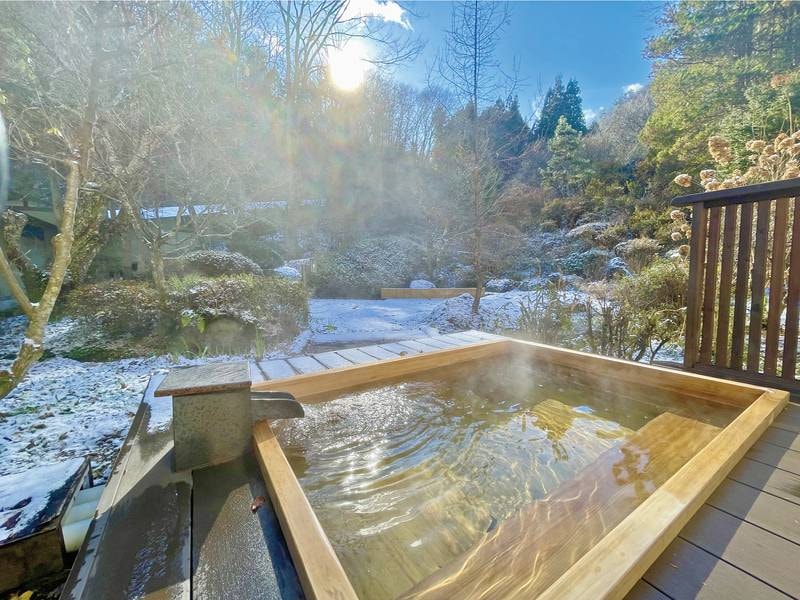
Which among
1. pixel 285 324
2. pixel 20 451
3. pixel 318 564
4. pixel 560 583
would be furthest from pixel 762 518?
pixel 285 324

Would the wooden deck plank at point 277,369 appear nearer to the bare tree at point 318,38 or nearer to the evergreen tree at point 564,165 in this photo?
the bare tree at point 318,38

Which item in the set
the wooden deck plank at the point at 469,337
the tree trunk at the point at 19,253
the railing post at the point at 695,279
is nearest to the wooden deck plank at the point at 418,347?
the wooden deck plank at the point at 469,337

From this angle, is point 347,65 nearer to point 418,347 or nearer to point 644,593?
A: point 418,347

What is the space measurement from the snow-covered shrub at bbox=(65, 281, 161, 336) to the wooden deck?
3.12m

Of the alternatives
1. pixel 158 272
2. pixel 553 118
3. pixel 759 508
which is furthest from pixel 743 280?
pixel 553 118

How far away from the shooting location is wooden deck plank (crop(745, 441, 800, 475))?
107 cm

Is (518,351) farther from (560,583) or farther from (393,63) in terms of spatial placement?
(393,63)

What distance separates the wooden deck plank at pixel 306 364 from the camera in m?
2.04

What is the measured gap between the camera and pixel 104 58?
7.14ft

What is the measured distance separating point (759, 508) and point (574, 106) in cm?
1869

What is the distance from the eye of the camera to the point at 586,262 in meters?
9.45

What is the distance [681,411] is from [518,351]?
1.00 m

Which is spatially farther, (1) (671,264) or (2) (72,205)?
(1) (671,264)

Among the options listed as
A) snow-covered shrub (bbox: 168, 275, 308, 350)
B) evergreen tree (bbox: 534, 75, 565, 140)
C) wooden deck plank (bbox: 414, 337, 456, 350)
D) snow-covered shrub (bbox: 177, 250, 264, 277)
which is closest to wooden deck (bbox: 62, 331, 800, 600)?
wooden deck plank (bbox: 414, 337, 456, 350)
